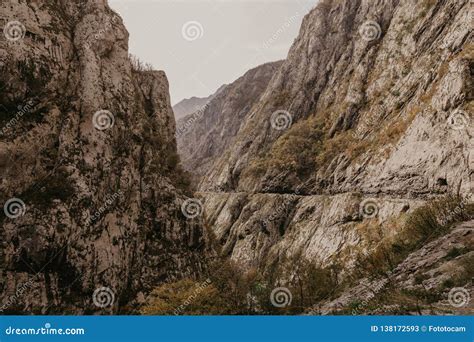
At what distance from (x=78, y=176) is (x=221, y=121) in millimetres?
106110

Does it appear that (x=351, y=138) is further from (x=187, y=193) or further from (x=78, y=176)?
(x=78, y=176)

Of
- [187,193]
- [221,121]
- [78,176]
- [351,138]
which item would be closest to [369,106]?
[351,138]

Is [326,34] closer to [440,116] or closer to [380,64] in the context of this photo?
[380,64]

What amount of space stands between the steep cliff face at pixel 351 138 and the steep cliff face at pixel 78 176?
17.0 m

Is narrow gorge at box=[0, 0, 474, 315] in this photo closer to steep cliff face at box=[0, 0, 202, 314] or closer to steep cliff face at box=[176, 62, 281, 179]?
steep cliff face at box=[0, 0, 202, 314]

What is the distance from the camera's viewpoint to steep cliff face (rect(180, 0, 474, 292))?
30.9 m

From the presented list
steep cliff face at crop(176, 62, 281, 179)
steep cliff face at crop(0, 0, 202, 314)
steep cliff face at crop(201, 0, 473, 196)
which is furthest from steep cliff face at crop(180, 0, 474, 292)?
steep cliff face at crop(176, 62, 281, 179)

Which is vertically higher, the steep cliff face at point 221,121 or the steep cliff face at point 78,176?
the steep cliff face at point 221,121

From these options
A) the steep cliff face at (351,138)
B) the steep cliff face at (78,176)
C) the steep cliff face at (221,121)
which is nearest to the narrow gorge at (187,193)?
the steep cliff face at (78,176)

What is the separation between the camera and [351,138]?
47625mm

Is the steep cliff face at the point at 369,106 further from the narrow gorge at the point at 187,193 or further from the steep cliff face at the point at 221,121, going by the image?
the steep cliff face at the point at 221,121

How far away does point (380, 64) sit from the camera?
167 ft

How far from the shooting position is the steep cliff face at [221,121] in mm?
115438

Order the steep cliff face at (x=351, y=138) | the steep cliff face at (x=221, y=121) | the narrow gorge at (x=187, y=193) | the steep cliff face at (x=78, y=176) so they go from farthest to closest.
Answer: the steep cliff face at (x=221, y=121) < the steep cliff face at (x=351, y=138) < the steep cliff face at (x=78, y=176) < the narrow gorge at (x=187, y=193)
